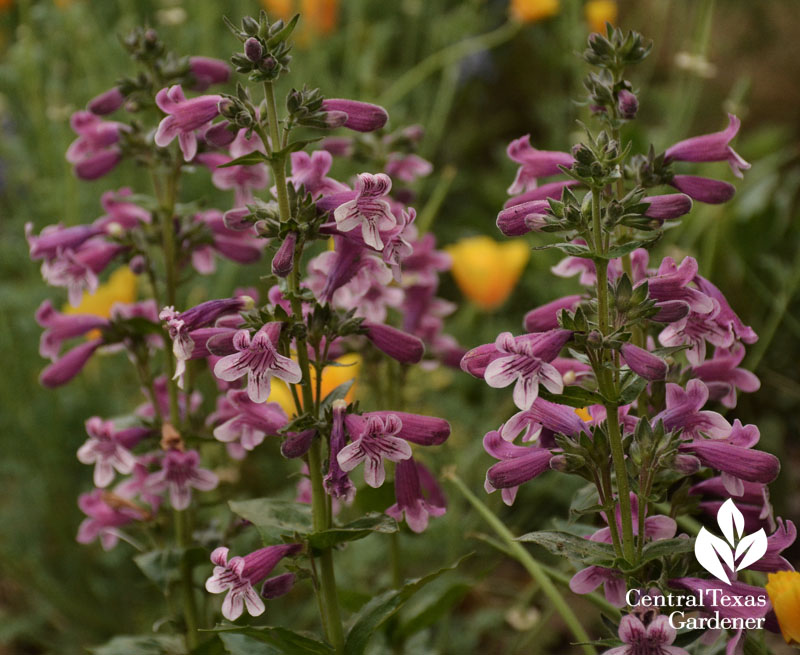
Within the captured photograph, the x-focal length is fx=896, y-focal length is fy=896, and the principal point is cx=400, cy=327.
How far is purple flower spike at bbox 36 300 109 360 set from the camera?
1627 millimetres

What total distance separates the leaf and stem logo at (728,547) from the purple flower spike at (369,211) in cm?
55

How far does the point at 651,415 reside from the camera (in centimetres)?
130

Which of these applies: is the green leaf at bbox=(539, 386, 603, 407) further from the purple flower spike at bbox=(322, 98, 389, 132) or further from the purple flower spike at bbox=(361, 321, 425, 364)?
the purple flower spike at bbox=(322, 98, 389, 132)

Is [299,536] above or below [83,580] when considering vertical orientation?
above

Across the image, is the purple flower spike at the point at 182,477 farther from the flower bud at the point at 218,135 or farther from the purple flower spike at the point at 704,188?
the purple flower spike at the point at 704,188

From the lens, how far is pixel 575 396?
108cm

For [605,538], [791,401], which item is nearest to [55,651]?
[605,538]

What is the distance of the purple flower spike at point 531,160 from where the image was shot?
4.32 feet

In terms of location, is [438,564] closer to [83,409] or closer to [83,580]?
[83,580]

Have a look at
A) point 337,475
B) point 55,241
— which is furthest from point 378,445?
point 55,241

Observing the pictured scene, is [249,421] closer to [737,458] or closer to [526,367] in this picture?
[526,367]

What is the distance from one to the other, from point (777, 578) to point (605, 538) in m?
0.22

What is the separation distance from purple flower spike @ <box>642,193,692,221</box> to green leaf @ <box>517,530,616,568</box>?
1.38 feet

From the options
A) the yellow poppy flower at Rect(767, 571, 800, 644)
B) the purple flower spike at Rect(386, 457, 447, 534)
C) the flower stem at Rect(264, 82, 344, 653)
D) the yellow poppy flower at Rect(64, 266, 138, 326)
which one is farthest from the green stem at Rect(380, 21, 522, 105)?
the yellow poppy flower at Rect(767, 571, 800, 644)
